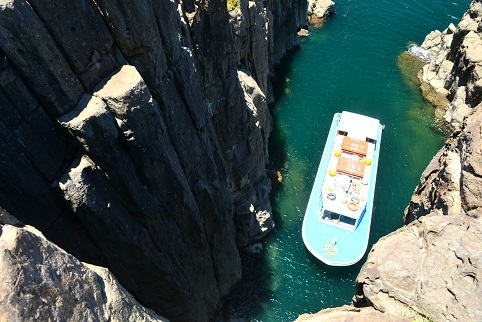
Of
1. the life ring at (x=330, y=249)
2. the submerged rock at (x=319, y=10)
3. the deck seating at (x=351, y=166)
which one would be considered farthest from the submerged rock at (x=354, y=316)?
the submerged rock at (x=319, y=10)

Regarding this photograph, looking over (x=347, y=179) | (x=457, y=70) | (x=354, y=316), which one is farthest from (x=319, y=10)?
(x=354, y=316)

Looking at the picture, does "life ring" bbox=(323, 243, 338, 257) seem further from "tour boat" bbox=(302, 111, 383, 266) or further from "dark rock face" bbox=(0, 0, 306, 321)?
"dark rock face" bbox=(0, 0, 306, 321)

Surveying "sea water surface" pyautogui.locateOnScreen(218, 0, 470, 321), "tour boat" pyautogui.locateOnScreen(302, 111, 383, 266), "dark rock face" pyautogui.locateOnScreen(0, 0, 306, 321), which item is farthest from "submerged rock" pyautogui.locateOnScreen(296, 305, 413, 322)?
"tour boat" pyautogui.locateOnScreen(302, 111, 383, 266)

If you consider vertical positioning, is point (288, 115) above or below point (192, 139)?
below

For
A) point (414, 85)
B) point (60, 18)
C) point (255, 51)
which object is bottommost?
point (414, 85)

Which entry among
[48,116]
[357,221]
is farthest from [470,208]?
[357,221]

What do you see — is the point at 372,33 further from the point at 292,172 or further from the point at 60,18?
the point at 60,18
